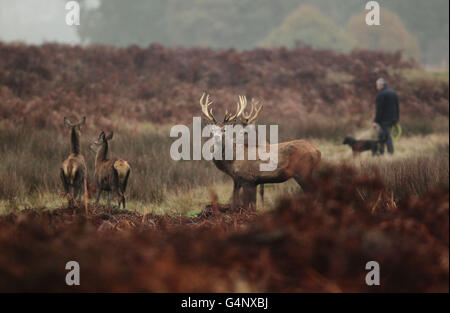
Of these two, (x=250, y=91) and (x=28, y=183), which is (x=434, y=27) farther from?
(x=28, y=183)

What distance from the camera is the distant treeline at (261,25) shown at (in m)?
43.9

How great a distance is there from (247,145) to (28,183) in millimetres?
3482

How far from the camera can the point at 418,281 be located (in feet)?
6.29

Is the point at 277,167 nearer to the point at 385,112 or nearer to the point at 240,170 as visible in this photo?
the point at 240,170

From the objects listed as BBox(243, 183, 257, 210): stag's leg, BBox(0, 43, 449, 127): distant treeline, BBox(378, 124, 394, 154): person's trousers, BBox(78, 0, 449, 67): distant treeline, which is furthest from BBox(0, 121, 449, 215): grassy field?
BBox(78, 0, 449, 67): distant treeline

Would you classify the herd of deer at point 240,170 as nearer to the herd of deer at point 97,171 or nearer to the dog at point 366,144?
the herd of deer at point 97,171

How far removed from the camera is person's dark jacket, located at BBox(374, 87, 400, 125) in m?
11.8

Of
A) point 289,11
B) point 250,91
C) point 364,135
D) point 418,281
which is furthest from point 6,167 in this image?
point 289,11

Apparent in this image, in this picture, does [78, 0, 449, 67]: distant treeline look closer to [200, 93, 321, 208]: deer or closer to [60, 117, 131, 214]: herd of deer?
[200, 93, 321, 208]: deer

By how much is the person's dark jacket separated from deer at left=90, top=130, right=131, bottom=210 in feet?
26.4

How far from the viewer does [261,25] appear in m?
49.8

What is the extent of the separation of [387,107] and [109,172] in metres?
8.35

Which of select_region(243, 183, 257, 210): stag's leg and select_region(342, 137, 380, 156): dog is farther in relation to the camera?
select_region(342, 137, 380, 156): dog

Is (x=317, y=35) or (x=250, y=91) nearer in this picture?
(x=250, y=91)
